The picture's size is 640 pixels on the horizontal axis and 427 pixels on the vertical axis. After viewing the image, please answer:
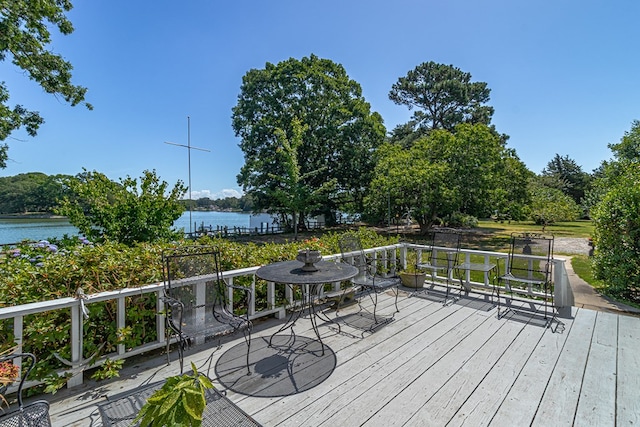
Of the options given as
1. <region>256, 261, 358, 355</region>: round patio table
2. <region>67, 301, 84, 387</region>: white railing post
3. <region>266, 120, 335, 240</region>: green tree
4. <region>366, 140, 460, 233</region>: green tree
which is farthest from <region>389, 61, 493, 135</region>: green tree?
<region>67, 301, 84, 387</region>: white railing post

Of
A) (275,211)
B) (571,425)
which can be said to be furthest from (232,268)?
(275,211)

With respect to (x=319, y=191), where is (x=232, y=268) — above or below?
below

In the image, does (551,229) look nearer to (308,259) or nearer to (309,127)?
(309,127)

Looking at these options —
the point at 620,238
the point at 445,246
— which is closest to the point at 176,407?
the point at 445,246

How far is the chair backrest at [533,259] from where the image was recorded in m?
3.68

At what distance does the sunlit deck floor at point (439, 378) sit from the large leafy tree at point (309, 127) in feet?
51.8

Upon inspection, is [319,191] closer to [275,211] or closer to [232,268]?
[275,211]

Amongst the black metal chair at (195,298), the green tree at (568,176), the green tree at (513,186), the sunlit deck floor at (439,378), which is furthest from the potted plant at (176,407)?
the green tree at (568,176)

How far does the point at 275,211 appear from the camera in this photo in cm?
2028

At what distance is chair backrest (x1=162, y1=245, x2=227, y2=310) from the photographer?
2.35m

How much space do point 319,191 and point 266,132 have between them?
5632 mm

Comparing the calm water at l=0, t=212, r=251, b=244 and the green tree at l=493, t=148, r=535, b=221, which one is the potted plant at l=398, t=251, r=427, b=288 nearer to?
the calm water at l=0, t=212, r=251, b=244

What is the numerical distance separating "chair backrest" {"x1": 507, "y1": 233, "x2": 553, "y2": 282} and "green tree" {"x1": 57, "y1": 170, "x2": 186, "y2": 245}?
18.9 ft

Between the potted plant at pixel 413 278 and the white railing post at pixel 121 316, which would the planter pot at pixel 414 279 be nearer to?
the potted plant at pixel 413 278
